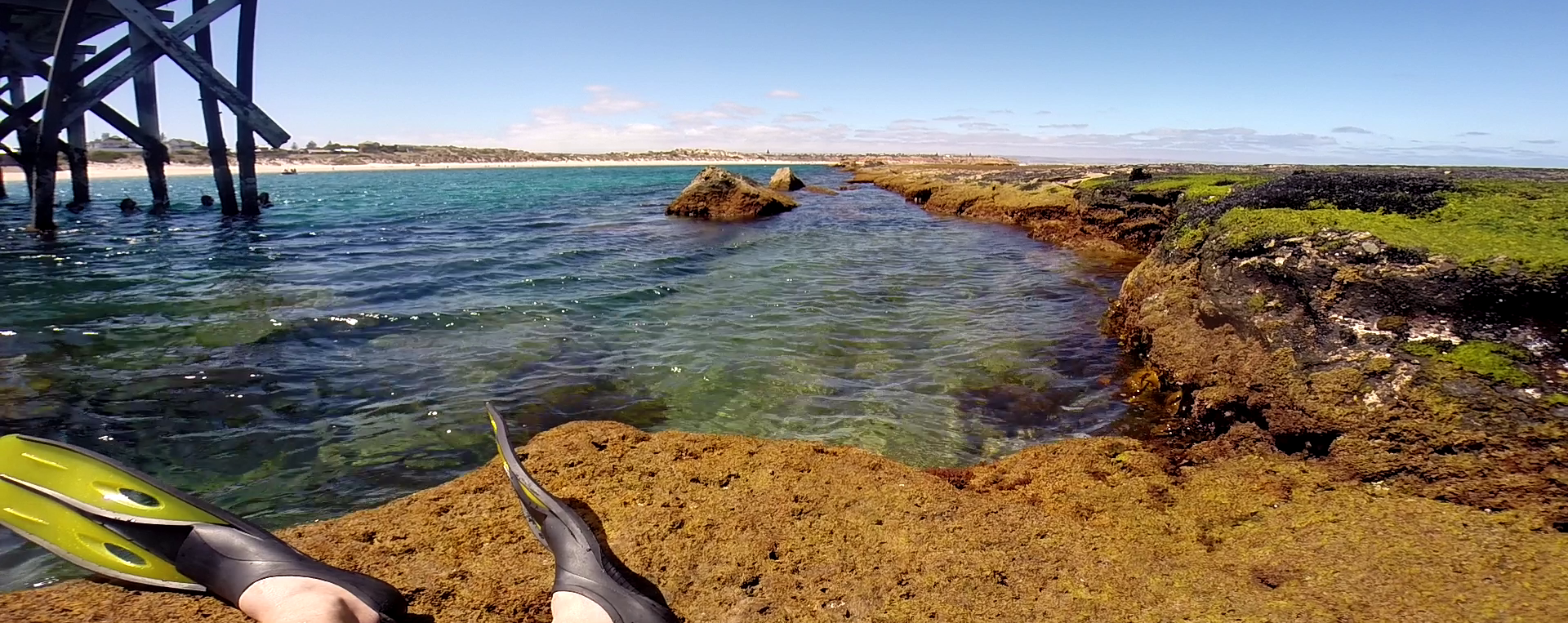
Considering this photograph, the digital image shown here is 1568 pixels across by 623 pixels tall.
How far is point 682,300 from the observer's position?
382 inches

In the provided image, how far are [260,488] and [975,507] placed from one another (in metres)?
4.52

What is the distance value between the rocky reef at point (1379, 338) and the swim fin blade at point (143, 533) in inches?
189

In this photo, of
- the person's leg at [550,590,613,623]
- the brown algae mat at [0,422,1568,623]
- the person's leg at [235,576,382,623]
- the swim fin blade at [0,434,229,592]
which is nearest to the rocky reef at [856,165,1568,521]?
the brown algae mat at [0,422,1568,623]

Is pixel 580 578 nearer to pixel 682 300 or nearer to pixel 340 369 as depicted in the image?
pixel 340 369

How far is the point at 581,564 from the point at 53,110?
64.0ft

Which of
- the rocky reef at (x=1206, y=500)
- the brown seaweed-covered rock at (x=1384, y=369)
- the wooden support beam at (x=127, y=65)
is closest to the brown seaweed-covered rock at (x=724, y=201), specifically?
the wooden support beam at (x=127, y=65)

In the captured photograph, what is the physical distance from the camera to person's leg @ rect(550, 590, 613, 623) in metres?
2.47

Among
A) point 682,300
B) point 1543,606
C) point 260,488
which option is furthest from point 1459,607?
point 682,300

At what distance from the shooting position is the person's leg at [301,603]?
2445 mm

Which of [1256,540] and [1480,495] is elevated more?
[1480,495]

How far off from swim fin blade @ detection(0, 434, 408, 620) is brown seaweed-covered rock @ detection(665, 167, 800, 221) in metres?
18.1

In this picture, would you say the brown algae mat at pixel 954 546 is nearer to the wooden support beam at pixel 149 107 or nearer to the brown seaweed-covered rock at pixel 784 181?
the wooden support beam at pixel 149 107

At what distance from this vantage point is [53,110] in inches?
547

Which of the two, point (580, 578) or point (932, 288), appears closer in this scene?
point (580, 578)
